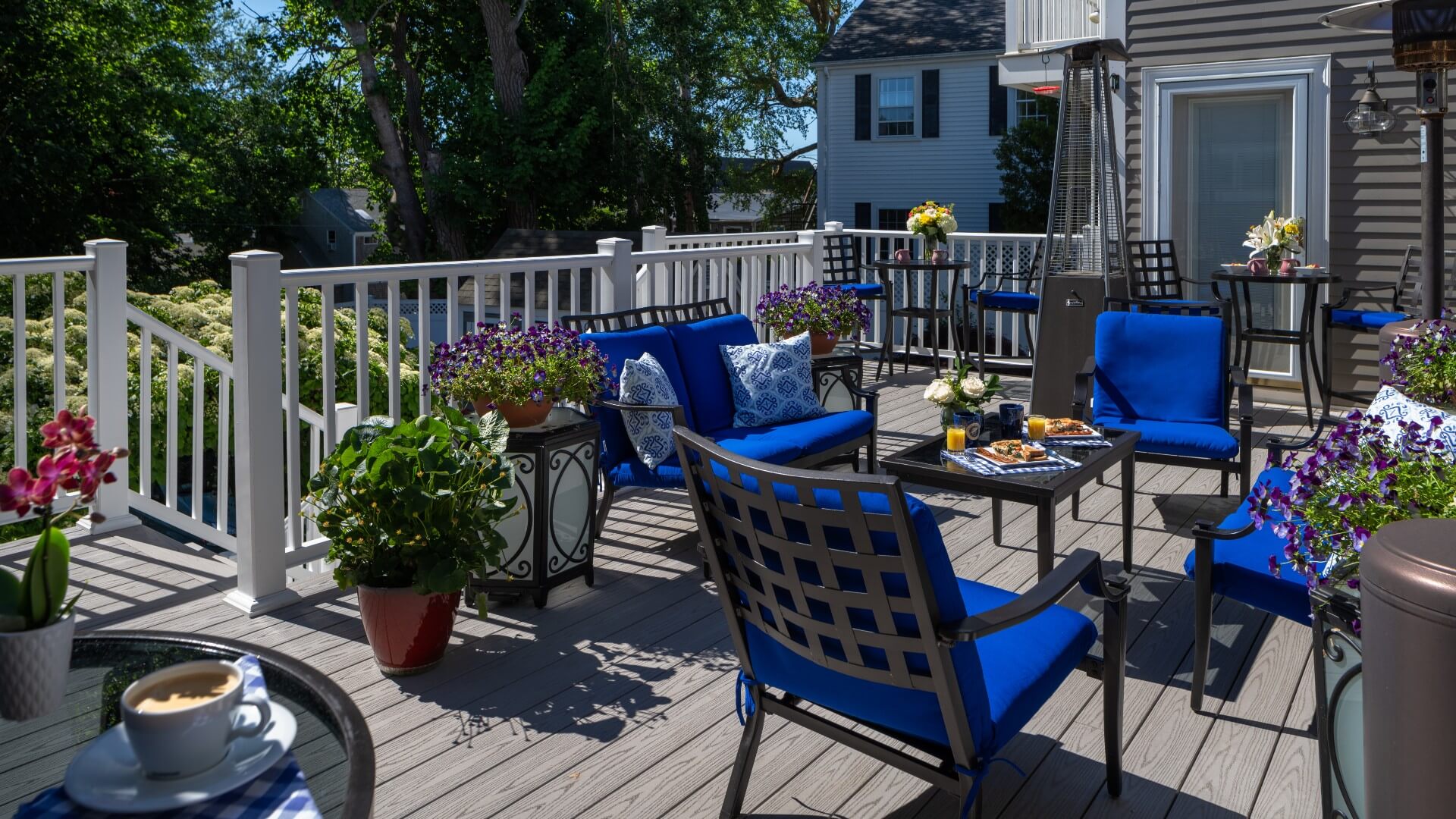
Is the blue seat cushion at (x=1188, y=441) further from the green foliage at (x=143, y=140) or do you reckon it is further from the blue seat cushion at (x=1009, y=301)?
the green foliage at (x=143, y=140)

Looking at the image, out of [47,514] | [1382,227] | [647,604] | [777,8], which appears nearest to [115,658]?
[47,514]

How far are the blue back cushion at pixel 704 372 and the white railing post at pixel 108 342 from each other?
7.14 feet

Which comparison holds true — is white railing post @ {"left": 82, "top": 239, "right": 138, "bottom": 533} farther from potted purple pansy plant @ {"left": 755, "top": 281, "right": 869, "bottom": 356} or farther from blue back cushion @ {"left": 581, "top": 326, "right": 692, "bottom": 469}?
potted purple pansy plant @ {"left": 755, "top": 281, "right": 869, "bottom": 356}

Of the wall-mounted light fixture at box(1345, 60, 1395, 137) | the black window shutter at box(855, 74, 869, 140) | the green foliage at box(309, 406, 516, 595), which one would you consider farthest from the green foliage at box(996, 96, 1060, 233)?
the green foliage at box(309, 406, 516, 595)

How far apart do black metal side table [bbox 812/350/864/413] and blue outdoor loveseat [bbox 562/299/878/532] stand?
0.44ft

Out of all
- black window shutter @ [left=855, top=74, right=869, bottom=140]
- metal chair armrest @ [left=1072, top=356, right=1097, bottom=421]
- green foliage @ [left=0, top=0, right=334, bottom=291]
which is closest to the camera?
metal chair armrest @ [left=1072, top=356, right=1097, bottom=421]

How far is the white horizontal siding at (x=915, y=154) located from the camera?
19.5m

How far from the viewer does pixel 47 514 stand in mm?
1471

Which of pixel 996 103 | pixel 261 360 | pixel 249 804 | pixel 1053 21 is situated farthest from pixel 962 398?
pixel 996 103

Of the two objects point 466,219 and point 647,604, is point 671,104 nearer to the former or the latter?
point 466,219

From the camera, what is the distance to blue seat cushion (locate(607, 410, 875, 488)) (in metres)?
4.46

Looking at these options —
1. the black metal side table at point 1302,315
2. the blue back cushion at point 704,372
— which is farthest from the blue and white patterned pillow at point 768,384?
the black metal side table at point 1302,315

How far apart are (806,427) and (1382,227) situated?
5.00 m

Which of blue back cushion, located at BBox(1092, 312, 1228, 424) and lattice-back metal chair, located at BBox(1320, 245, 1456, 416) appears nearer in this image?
blue back cushion, located at BBox(1092, 312, 1228, 424)
